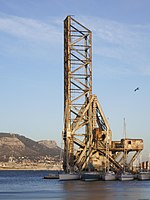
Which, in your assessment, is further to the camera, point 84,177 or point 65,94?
point 65,94

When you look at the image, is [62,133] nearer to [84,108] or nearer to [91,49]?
[84,108]

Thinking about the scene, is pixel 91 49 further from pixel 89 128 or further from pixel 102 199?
pixel 102 199

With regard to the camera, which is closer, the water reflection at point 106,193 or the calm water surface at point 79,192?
the water reflection at point 106,193

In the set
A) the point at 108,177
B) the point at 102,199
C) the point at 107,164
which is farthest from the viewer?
the point at 107,164

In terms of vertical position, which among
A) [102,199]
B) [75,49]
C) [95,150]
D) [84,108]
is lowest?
[102,199]

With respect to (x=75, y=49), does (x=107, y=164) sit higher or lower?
lower

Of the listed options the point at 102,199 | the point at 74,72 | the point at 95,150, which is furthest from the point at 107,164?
the point at 102,199

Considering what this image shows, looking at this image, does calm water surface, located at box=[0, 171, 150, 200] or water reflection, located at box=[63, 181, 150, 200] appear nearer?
water reflection, located at box=[63, 181, 150, 200]

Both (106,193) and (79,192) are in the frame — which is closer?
(106,193)

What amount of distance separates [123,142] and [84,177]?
13.3 meters

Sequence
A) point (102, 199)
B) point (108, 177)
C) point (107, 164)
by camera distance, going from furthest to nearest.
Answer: point (107, 164), point (108, 177), point (102, 199)

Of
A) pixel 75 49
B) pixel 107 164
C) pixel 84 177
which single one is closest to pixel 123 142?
pixel 107 164

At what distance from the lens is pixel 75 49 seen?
11788 cm

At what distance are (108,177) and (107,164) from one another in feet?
26.5
